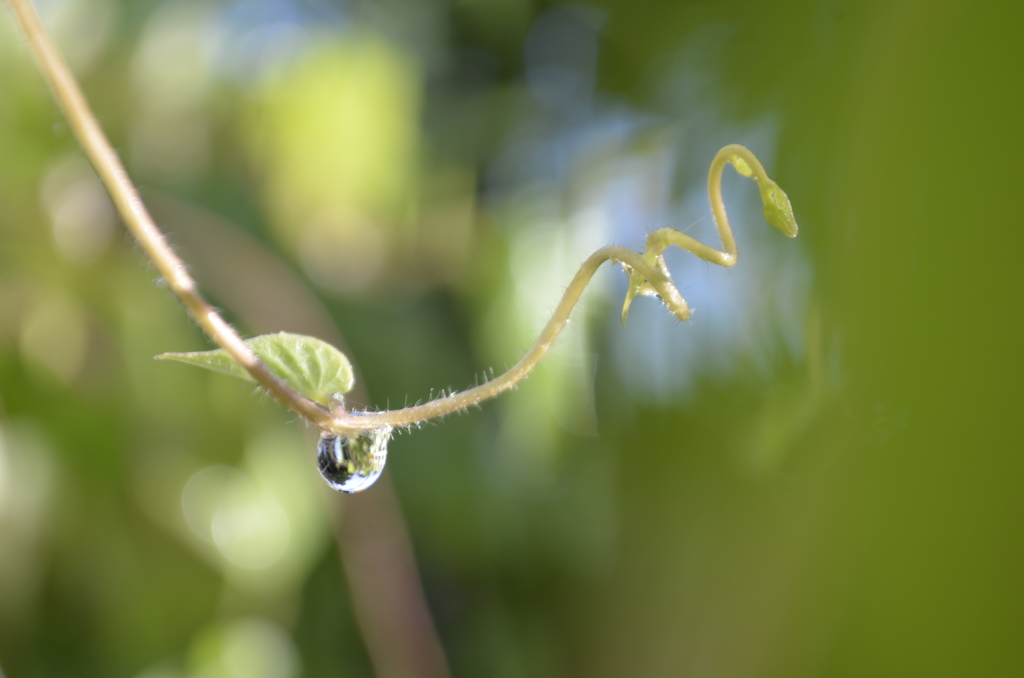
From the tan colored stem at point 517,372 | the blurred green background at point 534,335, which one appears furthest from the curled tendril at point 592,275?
the blurred green background at point 534,335

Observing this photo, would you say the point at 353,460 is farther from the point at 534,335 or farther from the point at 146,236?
the point at 534,335

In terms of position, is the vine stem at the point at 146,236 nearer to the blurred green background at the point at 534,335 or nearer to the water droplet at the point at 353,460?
the water droplet at the point at 353,460

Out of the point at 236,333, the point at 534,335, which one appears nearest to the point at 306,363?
the point at 236,333

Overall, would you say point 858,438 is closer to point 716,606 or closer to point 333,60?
point 716,606

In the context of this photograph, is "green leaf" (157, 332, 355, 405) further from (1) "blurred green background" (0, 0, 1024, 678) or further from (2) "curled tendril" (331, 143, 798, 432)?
(1) "blurred green background" (0, 0, 1024, 678)

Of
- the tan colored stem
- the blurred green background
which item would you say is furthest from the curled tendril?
the blurred green background

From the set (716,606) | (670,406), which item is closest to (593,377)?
(670,406)
